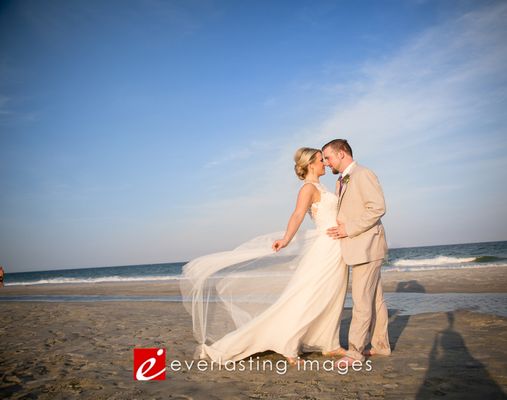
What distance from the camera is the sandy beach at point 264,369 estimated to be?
11.4 ft

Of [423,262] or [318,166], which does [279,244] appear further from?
[423,262]

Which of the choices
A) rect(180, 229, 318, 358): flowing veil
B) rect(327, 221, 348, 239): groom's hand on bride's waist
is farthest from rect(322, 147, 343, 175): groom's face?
rect(180, 229, 318, 358): flowing veil

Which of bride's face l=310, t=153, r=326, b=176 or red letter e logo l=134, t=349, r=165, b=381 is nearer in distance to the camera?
red letter e logo l=134, t=349, r=165, b=381

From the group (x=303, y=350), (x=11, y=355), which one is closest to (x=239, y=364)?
(x=303, y=350)

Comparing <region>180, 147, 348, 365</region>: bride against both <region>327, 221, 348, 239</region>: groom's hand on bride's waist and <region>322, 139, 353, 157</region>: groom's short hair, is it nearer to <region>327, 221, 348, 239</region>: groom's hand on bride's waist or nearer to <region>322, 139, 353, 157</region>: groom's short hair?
<region>327, 221, 348, 239</region>: groom's hand on bride's waist

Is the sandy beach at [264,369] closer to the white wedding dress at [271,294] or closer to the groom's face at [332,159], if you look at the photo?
the white wedding dress at [271,294]

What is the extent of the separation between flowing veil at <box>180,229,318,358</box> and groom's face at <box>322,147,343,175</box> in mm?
857

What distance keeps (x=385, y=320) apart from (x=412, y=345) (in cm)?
81

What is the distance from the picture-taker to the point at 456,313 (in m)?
7.08

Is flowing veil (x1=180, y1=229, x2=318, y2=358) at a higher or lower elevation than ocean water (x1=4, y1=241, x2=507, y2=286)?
higher

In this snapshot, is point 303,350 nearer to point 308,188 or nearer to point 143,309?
point 308,188

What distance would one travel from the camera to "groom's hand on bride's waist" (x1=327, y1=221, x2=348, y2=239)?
4.31 m

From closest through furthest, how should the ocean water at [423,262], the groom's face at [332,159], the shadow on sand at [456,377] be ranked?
the shadow on sand at [456,377], the groom's face at [332,159], the ocean water at [423,262]


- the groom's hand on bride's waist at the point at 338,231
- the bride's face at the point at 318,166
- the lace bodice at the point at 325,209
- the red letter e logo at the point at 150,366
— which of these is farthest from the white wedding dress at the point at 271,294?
the red letter e logo at the point at 150,366
